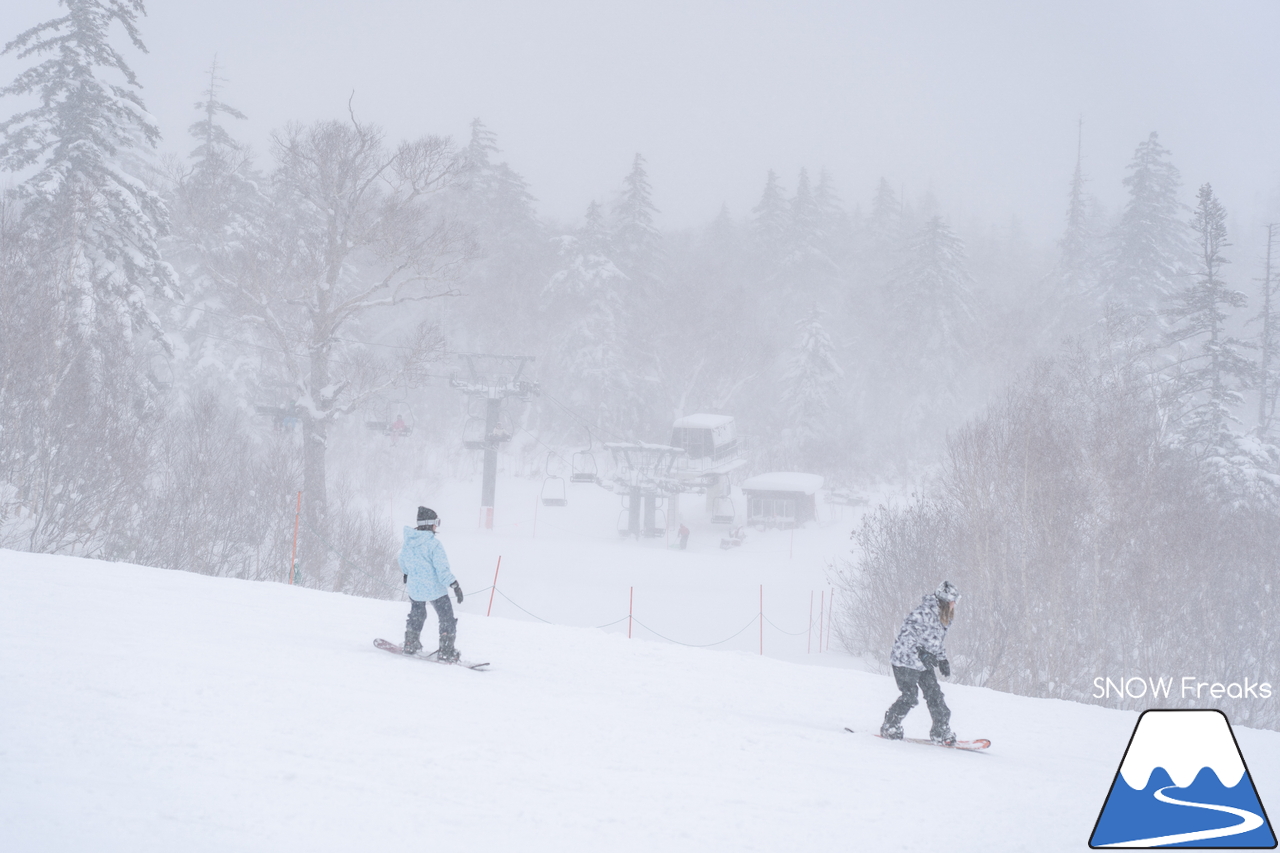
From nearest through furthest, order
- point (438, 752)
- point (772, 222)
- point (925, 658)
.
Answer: point (438, 752)
point (925, 658)
point (772, 222)

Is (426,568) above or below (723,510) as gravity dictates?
above

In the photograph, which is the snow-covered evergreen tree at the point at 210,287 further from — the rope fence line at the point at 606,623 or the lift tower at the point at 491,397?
the rope fence line at the point at 606,623

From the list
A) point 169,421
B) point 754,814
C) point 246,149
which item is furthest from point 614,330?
point 754,814

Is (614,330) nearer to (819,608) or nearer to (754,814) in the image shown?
(819,608)

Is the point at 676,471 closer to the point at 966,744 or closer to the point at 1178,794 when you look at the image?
the point at 966,744

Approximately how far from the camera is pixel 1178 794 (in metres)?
5.76

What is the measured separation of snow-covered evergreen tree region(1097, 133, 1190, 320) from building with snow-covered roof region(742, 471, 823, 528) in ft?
74.0

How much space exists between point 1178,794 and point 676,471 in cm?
3573

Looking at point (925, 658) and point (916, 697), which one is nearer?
point (925, 658)

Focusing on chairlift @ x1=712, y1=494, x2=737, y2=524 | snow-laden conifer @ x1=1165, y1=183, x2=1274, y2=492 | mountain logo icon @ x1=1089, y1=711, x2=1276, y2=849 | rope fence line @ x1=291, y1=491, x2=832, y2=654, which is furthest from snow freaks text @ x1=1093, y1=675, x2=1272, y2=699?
chairlift @ x1=712, y1=494, x2=737, y2=524

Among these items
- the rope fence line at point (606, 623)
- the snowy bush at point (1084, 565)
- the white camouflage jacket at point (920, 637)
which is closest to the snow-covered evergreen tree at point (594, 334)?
the rope fence line at point (606, 623)

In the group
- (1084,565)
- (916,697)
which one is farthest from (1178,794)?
(1084,565)

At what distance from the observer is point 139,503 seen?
19.5 metres

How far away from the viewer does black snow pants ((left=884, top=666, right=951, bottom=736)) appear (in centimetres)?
877
